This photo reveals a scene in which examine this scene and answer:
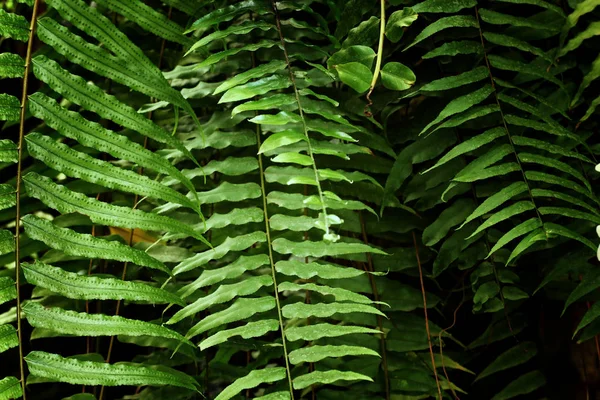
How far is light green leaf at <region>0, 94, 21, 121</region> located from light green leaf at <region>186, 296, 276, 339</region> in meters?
0.55

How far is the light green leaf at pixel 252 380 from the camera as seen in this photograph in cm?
102

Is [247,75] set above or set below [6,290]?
above

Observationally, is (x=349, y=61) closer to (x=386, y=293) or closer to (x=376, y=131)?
(x=376, y=131)

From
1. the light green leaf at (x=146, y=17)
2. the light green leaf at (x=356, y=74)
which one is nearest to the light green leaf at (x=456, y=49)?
the light green leaf at (x=356, y=74)

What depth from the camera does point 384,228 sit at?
138cm

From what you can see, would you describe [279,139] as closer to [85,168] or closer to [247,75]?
[247,75]

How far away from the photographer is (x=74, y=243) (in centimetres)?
101

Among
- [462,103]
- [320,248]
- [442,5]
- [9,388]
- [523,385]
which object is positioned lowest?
[523,385]

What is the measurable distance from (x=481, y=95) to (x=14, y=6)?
5.80 feet

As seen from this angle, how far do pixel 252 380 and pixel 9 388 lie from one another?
1.41 feet

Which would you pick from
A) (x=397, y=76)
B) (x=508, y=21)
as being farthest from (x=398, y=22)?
(x=508, y=21)

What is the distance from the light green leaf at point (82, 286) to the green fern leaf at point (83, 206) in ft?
0.37

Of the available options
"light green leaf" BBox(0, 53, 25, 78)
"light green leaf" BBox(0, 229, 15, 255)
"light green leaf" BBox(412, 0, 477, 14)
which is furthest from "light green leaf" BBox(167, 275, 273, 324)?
"light green leaf" BBox(412, 0, 477, 14)

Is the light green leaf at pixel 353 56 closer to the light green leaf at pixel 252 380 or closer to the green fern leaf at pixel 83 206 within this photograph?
the green fern leaf at pixel 83 206
